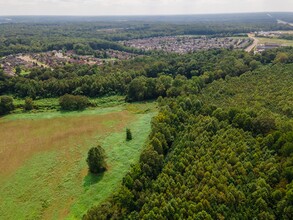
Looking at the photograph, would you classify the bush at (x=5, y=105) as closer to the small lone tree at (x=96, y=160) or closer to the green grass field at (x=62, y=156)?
the green grass field at (x=62, y=156)

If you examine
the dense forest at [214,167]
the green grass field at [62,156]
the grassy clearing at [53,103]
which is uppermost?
the dense forest at [214,167]

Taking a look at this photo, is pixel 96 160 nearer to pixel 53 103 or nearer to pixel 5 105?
pixel 53 103

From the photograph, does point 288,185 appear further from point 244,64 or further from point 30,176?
point 244,64

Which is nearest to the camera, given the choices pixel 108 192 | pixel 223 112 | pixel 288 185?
pixel 288 185

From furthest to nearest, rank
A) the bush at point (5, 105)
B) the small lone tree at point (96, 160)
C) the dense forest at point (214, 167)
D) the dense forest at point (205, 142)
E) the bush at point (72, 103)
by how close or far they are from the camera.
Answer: the bush at point (72, 103)
the bush at point (5, 105)
the small lone tree at point (96, 160)
the dense forest at point (205, 142)
the dense forest at point (214, 167)

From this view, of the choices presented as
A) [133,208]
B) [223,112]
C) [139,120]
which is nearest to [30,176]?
[133,208]

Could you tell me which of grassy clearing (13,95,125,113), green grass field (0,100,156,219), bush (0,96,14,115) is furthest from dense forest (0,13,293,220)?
green grass field (0,100,156,219)

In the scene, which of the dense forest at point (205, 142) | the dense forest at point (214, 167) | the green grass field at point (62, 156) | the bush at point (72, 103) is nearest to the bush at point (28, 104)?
the dense forest at point (205, 142)
